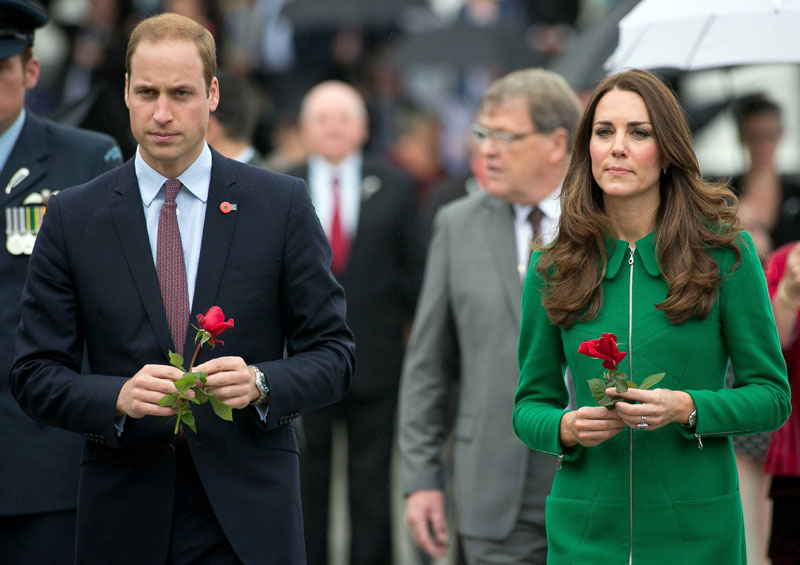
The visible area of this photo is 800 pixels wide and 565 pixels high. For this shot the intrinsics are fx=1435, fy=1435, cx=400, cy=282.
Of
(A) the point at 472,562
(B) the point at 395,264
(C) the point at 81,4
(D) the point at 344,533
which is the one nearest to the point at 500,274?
(A) the point at 472,562

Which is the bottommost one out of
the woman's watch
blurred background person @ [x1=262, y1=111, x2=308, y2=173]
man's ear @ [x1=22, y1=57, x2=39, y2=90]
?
the woman's watch

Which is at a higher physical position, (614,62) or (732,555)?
(614,62)

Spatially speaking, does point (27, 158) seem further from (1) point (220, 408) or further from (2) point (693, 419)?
(2) point (693, 419)

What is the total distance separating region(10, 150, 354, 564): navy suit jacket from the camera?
14.1ft

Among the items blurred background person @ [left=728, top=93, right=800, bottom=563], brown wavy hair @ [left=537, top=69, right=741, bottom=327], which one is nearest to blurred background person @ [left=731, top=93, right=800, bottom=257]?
blurred background person @ [left=728, top=93, right=800, bottom=563]

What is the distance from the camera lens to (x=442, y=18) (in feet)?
53.5

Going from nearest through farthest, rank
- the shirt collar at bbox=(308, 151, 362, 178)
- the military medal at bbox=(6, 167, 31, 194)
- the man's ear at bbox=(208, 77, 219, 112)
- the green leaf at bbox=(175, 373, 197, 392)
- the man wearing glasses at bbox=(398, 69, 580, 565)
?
the green leaf at bbox=(175, 373, 197, 392)
the man's ear at bbox=(208, 77, 219, 112)
the military medal at bbox=(6, 167, 31, 194)
the man wearing glasses at bbox=(398, 69, 580, 565)
the shirt collar at bbox=(308, 151, 362, 178)

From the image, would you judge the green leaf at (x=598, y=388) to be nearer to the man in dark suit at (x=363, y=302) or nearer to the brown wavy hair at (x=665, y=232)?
the brown wavy hair at (x=665, y=232)

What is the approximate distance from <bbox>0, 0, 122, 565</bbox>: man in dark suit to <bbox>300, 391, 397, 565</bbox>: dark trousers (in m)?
3.29

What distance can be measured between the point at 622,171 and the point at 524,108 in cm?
185

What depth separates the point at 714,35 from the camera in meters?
6.27

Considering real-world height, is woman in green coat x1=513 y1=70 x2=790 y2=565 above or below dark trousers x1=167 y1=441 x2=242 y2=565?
above

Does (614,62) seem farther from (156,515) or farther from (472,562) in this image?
(156,515)

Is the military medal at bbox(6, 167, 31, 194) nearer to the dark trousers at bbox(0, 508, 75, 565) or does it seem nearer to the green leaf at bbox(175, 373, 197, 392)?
the dark trousers at bbox(0, 508, 75, 565)
